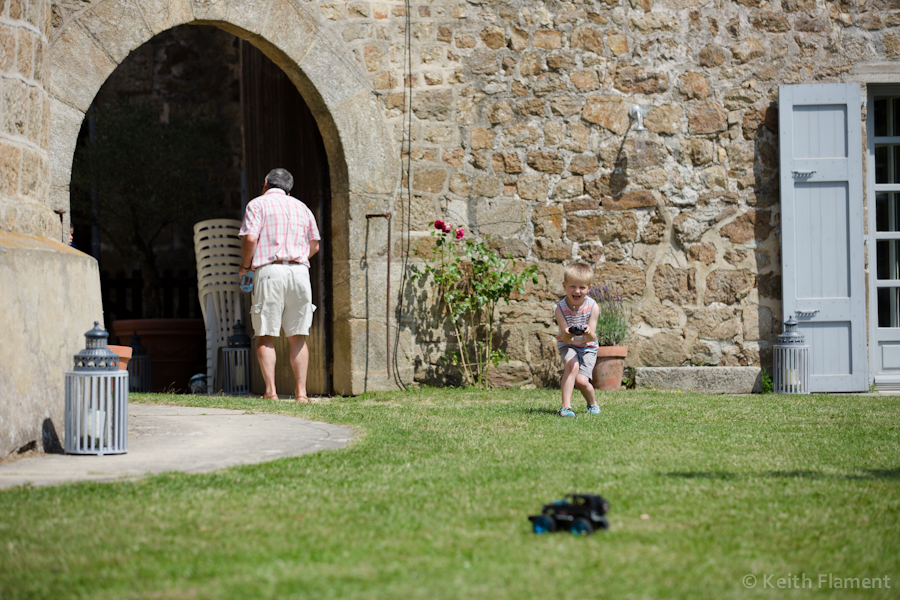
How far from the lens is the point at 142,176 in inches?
419

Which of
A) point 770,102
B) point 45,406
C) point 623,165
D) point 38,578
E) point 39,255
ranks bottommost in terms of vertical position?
point 38,578

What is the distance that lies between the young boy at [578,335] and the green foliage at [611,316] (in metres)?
1.84

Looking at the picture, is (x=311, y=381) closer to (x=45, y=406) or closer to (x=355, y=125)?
(x=355, y=125)

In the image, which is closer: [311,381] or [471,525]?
[471,525]

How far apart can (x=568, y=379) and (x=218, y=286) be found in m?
4.03

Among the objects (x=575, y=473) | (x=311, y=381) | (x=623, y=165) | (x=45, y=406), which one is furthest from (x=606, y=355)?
(x=45, y=406)

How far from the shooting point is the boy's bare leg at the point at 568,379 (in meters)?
4.93

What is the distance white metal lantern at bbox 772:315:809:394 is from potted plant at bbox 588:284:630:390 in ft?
3.98

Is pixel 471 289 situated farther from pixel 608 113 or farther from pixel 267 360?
pixel 608 113

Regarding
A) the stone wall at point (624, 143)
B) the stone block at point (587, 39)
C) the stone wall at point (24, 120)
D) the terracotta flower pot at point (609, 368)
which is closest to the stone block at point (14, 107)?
the stone wall at point (24, 120)

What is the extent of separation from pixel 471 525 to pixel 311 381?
190 inches

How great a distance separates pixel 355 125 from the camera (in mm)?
6766

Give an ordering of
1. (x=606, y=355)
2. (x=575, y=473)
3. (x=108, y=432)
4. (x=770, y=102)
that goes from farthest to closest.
Result: (x=770, y=102)
(x=606, y=355)
(x=108, y=432)
(x=575, y=473)

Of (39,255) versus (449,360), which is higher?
(39,255)
